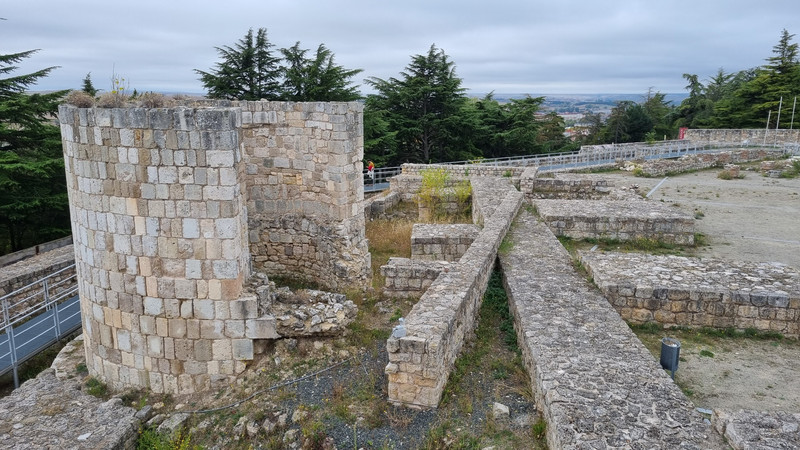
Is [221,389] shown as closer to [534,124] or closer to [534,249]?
[534,249]

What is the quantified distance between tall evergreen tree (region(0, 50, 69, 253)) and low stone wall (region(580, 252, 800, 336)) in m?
13.7

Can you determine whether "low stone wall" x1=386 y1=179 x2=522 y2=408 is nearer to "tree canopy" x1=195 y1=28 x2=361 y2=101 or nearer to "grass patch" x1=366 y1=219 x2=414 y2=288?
"grass patch" x1=366 y1=219 x2=414 y2=288

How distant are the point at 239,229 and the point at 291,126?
3.47 m

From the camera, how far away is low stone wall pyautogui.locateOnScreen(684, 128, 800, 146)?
36031 millimetres

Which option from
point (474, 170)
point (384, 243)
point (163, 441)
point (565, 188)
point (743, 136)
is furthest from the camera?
point (743, 136)

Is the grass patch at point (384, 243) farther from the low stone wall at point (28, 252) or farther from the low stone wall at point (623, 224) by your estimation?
the low stone wall at point (28, 252)

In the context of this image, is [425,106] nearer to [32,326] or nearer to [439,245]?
[439,245]

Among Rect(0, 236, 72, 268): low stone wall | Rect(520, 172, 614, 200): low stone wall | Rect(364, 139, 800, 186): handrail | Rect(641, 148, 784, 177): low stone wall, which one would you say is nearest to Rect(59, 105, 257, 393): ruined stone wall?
Rect(0, 236, 72, 268): low stone wall

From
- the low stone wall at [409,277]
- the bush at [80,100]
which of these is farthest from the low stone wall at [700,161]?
the bush at [80,100]

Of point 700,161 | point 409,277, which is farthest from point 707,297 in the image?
point 700,161

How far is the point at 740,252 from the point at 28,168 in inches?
675

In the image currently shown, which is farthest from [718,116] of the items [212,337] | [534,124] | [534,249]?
[212,337]

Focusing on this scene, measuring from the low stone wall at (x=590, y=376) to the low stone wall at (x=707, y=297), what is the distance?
0.54 meters

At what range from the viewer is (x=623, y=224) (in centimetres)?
1266
